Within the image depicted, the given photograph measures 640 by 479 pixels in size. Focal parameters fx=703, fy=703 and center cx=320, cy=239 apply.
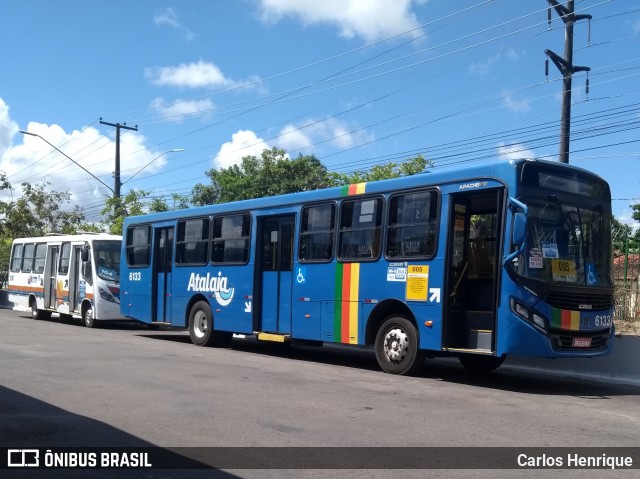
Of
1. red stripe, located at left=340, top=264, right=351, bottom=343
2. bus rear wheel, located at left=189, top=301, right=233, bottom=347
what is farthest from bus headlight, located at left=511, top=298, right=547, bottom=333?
bus rear wheel, located at left=189, top=301, right=233, bottom=347

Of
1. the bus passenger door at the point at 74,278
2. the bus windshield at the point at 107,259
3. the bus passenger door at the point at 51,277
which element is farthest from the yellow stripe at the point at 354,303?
the bus passenger door at the point at 51,277

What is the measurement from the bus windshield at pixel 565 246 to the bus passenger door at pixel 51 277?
1848 cm

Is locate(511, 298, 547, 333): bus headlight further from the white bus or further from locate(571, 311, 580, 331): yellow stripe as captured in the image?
the white bus

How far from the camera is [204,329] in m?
16.7

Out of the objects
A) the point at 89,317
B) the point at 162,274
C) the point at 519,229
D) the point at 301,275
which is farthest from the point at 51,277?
the point at 519,229

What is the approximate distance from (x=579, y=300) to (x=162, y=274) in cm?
1082

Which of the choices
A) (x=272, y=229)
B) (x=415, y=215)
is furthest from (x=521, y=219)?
(x=272, y=229)

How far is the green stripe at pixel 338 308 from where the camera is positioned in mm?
12898

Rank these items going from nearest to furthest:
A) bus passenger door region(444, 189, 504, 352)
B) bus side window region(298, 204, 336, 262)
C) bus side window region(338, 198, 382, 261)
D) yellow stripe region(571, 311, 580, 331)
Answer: yellow stripe region(571, 311, 580, 331), bus passenger door region(444, 189, 504, 352), bus side window region(338, 198, 382, 261), bus side window region(298, 204, 336, 262)

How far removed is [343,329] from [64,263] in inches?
563

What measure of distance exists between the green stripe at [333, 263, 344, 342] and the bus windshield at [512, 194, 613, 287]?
12.2ft

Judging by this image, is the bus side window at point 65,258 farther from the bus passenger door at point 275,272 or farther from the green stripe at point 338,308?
the green stripe at point 338,308

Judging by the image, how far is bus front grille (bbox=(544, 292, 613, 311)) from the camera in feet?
33.8

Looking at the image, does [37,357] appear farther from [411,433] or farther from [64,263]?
[64,263]
